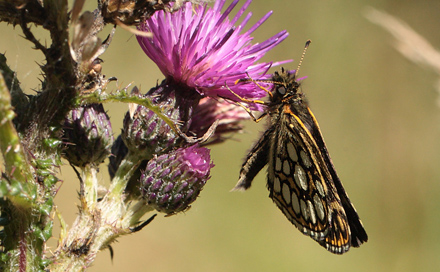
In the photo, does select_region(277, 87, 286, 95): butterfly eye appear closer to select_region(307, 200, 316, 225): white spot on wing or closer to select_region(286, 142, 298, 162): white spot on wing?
select_region(286, 142, 298, 162): white spot on wing

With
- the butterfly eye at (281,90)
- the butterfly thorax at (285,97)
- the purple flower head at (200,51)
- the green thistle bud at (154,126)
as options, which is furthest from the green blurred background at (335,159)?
the green thistle bud at (154,126)

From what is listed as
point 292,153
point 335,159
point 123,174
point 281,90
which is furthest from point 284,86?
point 335,159

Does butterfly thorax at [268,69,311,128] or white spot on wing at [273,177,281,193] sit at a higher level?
butterfly thorax at [268,69,311,128]

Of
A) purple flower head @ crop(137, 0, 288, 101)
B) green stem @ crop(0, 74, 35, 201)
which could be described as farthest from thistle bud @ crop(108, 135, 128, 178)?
green stem @ crop(0, 74, 35, 201)

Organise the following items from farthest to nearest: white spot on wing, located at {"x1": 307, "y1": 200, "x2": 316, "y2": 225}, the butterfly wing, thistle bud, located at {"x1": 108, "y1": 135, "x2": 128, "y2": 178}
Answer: white spot on wing, located at {"x1": 307, "y1": 200, "x2": 316, "y2": 225}, the butterfly wing, thistle bud, located at {"x1": 108, "y1": 135, "x2": 128, "y2": 178}

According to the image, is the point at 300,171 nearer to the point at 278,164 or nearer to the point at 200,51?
the point at 278,164

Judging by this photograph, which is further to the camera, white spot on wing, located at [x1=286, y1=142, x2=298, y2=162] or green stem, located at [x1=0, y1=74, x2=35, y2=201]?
white spot on wing, located at [x1=286, y1=142, x2=298, y2=162]

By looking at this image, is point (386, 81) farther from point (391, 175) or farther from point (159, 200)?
point (159, 200)

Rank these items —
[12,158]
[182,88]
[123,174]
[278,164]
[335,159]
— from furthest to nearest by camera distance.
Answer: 1. [335,159]
2. [278,164]
3. [182,88]
4. [123,174]
5. [12,158]
